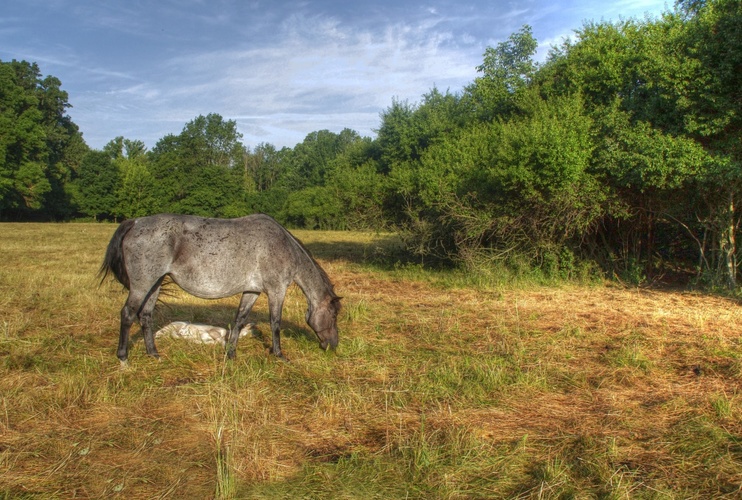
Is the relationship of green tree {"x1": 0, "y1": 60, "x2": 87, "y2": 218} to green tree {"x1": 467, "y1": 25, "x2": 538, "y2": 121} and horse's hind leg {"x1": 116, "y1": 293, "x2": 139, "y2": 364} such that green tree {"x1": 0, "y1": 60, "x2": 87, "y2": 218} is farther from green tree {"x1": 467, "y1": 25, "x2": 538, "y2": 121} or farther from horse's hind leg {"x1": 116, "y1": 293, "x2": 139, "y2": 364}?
horse's hind leg {"x1": 116, "y1": 293, "x2": 139, "y2": 364}

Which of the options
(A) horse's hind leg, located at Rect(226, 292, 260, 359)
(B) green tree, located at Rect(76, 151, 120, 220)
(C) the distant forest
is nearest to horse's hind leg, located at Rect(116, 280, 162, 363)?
(A) horse's hind leg, located at Rect(226, 292, 260, 359)

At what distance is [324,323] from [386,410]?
2.20 m

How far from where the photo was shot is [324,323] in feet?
21.8

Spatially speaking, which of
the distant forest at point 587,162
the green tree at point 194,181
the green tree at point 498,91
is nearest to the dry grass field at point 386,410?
the distant forest at point 587,162

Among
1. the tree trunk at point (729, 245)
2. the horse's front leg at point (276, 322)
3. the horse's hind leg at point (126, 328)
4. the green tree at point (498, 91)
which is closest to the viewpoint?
the horse's hind leg at point (126, 328)

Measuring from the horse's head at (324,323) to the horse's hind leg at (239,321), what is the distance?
Result: 787mm

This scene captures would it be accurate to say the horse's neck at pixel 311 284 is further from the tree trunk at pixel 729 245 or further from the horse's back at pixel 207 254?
the tree trunk at pixel 729 245

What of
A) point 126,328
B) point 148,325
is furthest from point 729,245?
point 126,328

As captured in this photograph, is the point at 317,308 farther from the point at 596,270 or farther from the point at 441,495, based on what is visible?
the point at 596,270

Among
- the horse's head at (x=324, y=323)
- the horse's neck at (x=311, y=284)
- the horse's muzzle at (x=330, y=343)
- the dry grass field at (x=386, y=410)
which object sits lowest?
the dry grass field at (x=386, y=410)

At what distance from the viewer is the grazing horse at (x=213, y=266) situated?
6113 mm

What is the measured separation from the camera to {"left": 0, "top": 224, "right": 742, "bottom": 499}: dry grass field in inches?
136

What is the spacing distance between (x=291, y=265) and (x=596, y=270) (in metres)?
9.99

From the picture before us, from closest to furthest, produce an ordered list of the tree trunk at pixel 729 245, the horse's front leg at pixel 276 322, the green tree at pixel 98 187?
the horse's front leg at pixel 276 322
the tree trunk at pixel 729 245
the green tree at pixel 98 187
